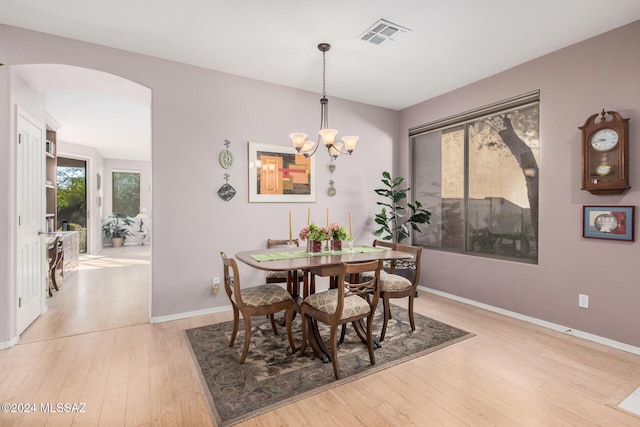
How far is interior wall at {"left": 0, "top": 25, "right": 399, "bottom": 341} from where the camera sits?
10.1 ft

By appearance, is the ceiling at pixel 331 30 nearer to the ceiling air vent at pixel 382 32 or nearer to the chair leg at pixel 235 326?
the ceiling air vent at pixel 382 32

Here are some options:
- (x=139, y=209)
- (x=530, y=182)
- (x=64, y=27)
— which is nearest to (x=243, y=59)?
(x=64, y=27)

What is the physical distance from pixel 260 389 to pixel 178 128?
274 cm

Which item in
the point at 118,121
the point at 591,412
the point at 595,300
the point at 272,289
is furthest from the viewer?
the point at 118,121

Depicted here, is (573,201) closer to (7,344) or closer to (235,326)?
(235,326)

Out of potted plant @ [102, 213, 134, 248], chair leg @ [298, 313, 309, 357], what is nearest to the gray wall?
chair leg @ [298, 313, 309, 357]

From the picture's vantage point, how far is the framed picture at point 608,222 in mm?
2768

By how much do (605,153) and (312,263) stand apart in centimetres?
274

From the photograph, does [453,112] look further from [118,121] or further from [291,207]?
[118,121]

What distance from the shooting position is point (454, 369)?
245cm

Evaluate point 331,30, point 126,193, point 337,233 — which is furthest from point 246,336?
point 126,193

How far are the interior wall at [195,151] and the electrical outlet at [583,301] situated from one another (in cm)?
297

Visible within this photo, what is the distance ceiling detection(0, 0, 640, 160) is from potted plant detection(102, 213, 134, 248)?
24.5 ft

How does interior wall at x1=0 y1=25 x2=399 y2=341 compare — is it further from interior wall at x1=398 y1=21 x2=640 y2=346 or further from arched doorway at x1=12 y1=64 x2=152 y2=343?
interior wall at x1=398 y1=21 x2=640 y2=346
